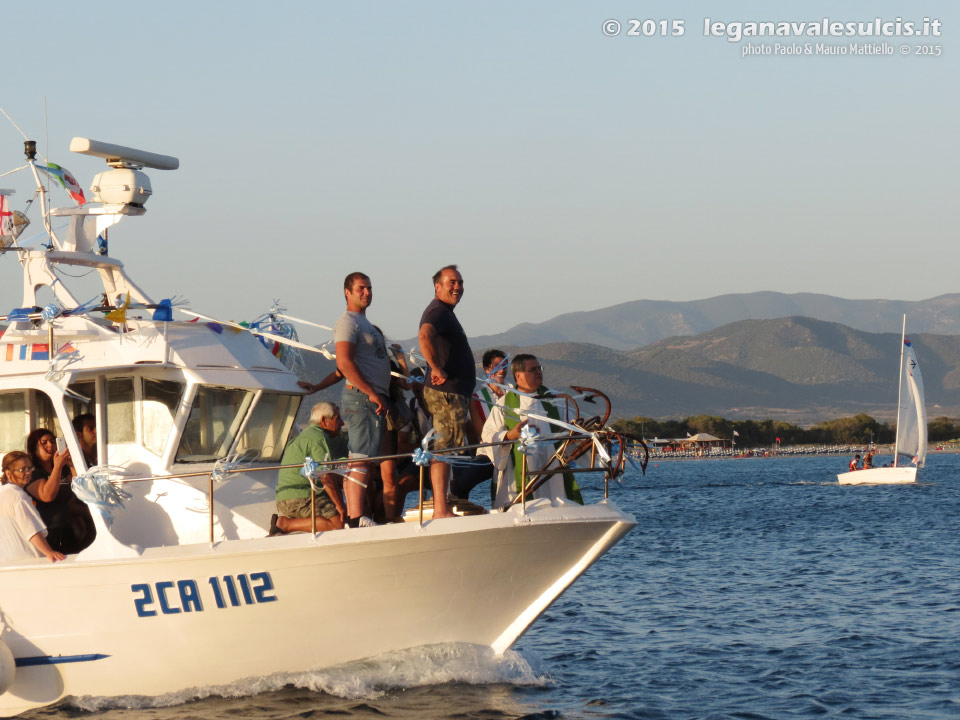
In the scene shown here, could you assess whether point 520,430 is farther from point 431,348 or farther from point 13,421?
point 13,421

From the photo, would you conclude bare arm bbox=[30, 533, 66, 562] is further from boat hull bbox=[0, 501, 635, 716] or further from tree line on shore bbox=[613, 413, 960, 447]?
tree line on shore bbox=[613, 413, 960, 447]

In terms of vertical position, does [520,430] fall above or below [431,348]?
below

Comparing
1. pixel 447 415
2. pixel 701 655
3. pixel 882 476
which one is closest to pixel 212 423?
pixel 447 415

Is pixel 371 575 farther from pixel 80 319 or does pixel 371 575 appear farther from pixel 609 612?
pixel 609 612

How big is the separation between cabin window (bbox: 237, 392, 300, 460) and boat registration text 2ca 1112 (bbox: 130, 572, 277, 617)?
1.42 m

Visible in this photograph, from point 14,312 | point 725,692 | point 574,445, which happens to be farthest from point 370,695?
point 14,312

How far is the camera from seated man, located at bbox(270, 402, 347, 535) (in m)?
10.4

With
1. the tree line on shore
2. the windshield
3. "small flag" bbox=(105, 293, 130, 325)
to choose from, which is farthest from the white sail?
the tree line on shore

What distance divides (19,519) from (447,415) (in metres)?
3.61

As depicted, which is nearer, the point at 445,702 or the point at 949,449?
the point at 445,702

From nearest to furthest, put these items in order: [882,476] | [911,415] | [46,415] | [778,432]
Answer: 1. [46,415]
2. [911,415]
3. [882,476]
4. [778,432]

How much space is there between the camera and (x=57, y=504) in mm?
10906

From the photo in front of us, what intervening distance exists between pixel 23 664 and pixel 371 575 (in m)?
3.09

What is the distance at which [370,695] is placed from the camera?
421 inches
